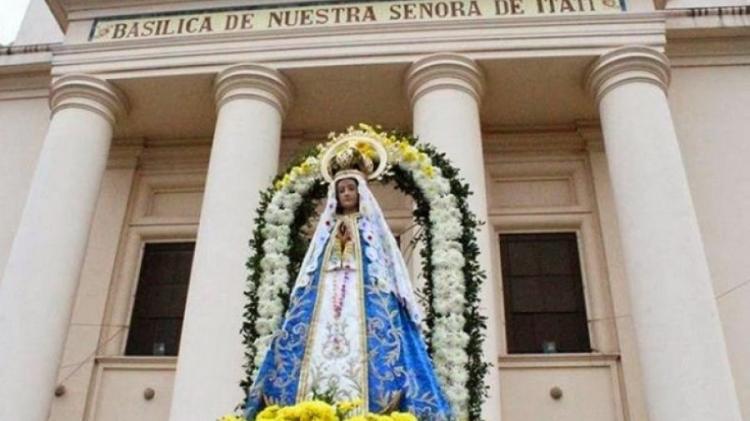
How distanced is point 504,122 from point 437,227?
7281 millimetres

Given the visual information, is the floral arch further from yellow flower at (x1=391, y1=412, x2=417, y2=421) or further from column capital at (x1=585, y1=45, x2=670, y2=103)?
column capital at (x1=585, y1=45, x2=670, y2=103)

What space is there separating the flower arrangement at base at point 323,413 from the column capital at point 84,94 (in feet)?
28.2

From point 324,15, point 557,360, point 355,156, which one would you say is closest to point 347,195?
point 355,156

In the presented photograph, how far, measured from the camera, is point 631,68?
36.3 ft

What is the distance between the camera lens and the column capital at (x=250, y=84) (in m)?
11.5

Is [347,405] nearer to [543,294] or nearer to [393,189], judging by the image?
[393,189]

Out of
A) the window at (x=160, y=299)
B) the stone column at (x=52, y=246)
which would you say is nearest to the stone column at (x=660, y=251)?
the window at (x=160, y=299)

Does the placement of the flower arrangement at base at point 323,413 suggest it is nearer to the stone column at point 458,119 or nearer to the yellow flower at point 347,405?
the yellow flower at point 347,405

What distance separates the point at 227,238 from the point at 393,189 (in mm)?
3055

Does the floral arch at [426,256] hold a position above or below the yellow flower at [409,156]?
below

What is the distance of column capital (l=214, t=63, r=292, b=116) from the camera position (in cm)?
1149

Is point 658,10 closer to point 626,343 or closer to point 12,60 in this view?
point 626,343

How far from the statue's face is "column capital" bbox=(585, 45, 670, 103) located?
6581 millimetres

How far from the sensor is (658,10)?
11.7 m
